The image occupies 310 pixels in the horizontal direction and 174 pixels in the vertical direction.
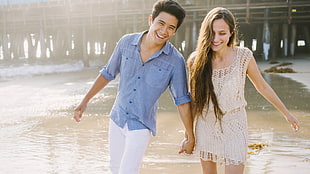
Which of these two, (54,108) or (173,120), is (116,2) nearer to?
(54,108)

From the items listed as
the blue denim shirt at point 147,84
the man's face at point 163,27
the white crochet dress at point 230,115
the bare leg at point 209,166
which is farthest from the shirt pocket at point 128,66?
the bare leg at point 209,166

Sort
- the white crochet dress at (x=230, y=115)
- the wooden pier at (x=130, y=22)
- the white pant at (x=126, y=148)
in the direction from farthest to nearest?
1. the wooden pier at (x=130, y=22)
2. the white crochet dress at (x=230, y=115)
3. the white pant at (x=126, y=148)

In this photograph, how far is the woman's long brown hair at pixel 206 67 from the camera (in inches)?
96.8

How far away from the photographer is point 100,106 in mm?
7977

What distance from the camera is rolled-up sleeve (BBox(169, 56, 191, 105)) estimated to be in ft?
8.14

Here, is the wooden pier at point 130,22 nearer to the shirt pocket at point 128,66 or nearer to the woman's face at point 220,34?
the woman's face at point 220,34

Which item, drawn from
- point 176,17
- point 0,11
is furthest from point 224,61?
point 0,11

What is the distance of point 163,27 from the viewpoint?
244 centimetres

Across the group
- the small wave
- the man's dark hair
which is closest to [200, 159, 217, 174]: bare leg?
the man's dark hair

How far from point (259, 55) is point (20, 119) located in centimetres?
1760

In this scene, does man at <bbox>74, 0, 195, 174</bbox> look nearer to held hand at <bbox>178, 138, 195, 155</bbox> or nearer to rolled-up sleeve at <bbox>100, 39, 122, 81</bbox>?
held hand at <bbox>178, 138, 195, 155</bbox>

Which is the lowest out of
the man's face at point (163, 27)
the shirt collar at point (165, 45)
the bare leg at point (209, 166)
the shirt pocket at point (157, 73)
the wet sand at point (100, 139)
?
the wet sand at point (100, 139)

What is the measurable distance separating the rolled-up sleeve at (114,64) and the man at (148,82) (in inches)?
4.0

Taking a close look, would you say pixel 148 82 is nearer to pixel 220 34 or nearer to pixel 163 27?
pixel 163 27
